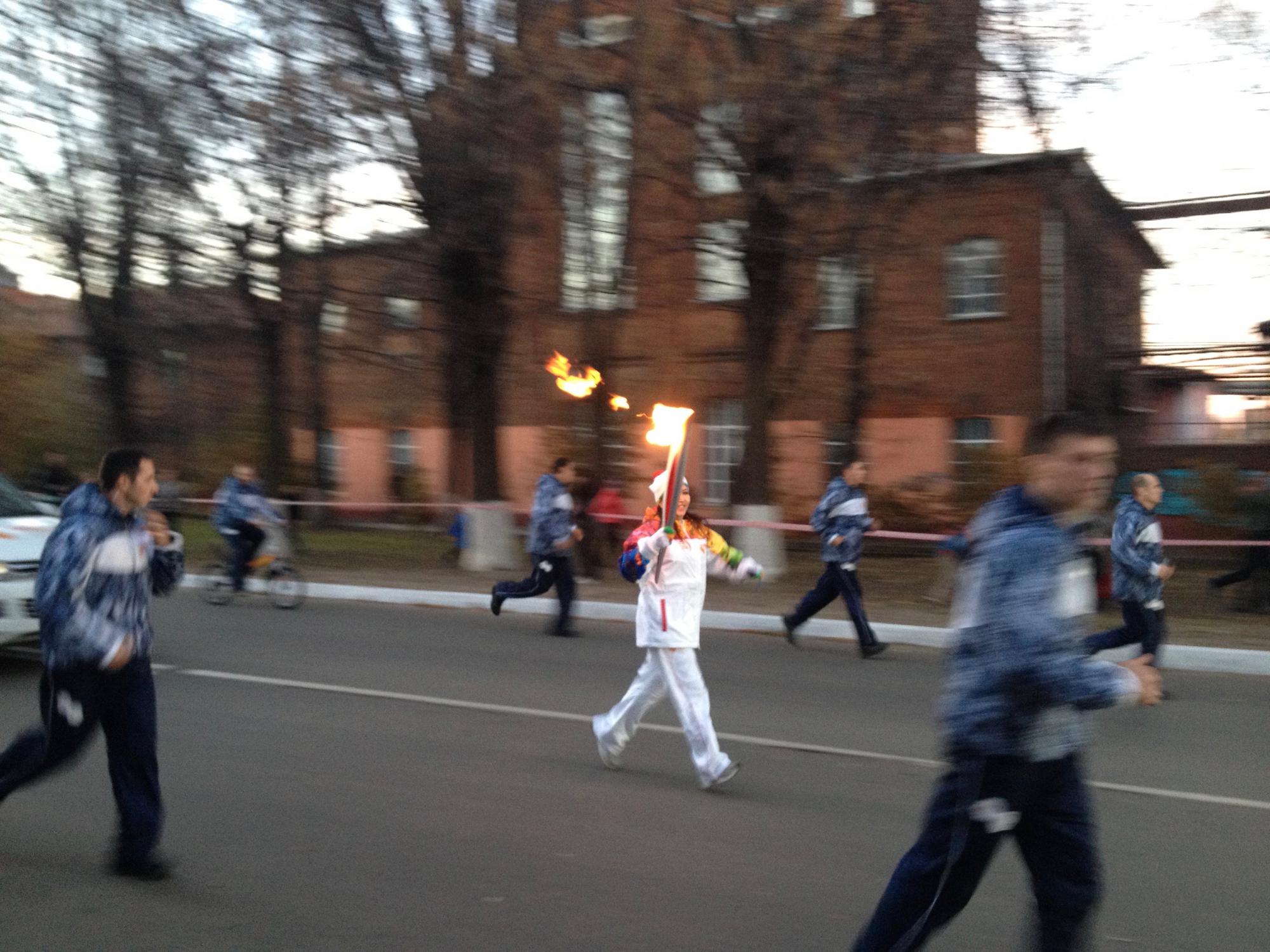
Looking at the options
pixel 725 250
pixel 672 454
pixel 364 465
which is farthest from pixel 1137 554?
pixel 364 465

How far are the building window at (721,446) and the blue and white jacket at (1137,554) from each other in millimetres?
16917

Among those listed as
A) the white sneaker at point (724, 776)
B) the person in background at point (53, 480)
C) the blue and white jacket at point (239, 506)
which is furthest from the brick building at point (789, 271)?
the white sneaker at point (724, 776)

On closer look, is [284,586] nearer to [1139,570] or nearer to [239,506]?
[239,506]

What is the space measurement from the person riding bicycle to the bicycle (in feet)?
0.24

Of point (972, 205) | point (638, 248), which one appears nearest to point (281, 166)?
point (638, 248)

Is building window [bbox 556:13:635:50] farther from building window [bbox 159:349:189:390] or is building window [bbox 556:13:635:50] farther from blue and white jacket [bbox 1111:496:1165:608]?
blue and white jacket [bbox 1111:496:1165:608]

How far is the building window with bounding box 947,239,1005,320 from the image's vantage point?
23.7m

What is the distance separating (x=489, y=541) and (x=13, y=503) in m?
8.55

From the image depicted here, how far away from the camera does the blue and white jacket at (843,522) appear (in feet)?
36.4

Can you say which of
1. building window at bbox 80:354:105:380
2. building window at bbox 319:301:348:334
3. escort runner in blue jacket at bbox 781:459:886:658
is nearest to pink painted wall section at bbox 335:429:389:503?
building window at bbox 80:354:105:380

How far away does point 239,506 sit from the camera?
1458 centimetres

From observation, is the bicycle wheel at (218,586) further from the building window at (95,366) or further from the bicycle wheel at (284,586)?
the building window at (95,366)

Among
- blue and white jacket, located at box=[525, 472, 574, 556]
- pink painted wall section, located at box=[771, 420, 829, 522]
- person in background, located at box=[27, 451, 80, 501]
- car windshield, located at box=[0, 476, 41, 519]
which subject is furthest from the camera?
pink painted wall section, located at box=[771, 420, 829, 522]

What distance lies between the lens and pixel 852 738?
25.8 feet
